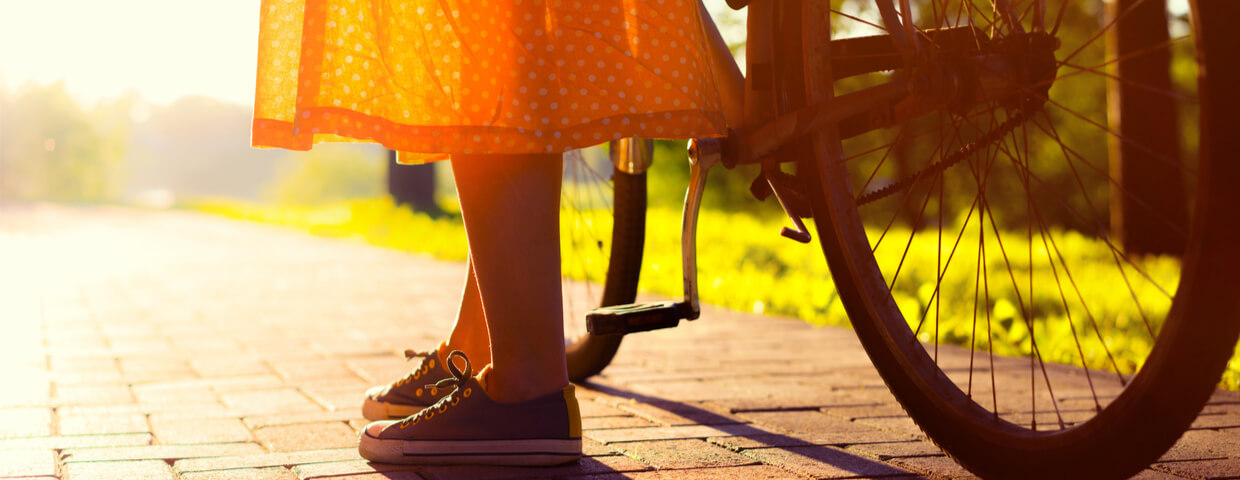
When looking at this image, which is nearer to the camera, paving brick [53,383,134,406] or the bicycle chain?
the bicycle chain

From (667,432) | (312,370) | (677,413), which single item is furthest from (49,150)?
(667,432)

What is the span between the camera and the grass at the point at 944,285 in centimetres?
349

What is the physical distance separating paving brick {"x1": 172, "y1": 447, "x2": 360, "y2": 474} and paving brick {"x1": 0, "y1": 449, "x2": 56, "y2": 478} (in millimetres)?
207

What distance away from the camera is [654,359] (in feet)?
11.2

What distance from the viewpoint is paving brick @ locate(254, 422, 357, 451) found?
2191 mm

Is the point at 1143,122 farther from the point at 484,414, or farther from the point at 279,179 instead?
the point at 279,179

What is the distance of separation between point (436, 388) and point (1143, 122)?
611cm

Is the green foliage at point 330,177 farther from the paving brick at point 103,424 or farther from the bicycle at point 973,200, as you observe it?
the bicycle at point 973,200

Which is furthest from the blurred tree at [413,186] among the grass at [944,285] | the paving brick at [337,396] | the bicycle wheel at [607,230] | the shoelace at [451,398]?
the shoelace at [451,398]

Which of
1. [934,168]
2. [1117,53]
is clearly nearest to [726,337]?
[934,168]

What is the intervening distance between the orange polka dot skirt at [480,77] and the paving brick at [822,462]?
59 centimetres

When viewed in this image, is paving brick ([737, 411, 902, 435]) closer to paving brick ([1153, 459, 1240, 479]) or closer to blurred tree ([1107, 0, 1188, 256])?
paving brick ([1153, 459, 1240, 479])

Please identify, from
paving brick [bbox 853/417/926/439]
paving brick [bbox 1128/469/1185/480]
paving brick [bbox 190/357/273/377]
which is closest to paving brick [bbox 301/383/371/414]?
paving brick [bbox 190/357/273/377]

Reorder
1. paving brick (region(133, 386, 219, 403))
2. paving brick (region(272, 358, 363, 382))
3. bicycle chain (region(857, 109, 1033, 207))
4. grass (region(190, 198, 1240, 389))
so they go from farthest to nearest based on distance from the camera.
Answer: grass (region(190, 198, 1240, 389)) < paving brick (region(272, 358, 363, 382)) < paving brick (region(133, 386, 219, 403)) < bicycle chain (region(857, 109, 1033, 207))
